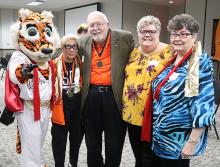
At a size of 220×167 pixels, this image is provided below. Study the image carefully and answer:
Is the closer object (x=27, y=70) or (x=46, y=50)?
(x=27, y=70)

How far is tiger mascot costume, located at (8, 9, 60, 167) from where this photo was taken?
221cm

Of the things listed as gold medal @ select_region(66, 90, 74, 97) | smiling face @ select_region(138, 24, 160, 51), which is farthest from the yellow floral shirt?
gold medal @ select_region(66, 90, 74, 97)

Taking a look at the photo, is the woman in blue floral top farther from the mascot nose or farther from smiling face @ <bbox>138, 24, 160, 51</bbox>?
the mascot nose

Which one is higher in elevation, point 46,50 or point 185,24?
point 185,24

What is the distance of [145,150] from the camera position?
214 cm

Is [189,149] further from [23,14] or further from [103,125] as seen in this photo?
[23,14]

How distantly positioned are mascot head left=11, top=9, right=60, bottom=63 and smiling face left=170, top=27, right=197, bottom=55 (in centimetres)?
105

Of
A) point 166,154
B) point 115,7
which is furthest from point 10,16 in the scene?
point 166,154

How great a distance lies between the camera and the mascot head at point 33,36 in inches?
88.7

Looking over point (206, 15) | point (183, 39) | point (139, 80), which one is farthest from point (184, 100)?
point (206, 15)

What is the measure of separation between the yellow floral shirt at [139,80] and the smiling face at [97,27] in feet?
1.03

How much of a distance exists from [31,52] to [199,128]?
1.39m

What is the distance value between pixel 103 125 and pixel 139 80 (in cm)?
56

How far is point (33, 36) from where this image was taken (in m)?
2.26
